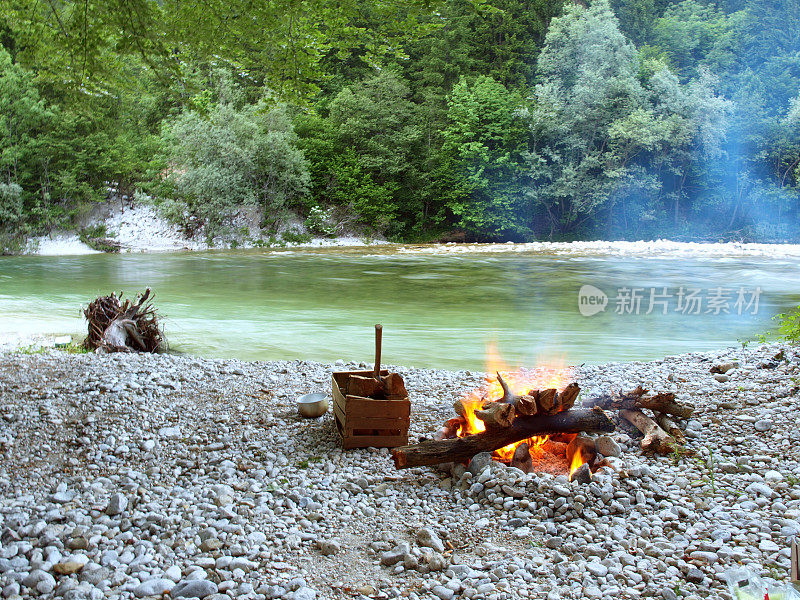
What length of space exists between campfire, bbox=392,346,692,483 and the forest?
2370 centimetres

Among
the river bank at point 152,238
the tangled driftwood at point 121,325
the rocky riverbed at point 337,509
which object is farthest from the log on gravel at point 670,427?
the river bank at point 152,238

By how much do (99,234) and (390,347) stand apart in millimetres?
23282

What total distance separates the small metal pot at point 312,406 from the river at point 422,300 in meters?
2.82

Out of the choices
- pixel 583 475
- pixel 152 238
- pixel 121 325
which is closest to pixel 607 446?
pixel 583 475

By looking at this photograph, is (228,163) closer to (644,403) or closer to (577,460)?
(644,403)

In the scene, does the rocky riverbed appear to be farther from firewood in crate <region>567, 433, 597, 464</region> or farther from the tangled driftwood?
the tangled driftwood

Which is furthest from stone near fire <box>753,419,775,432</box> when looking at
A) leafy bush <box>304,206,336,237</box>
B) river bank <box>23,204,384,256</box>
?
leafy bush <box>304,206,336,237</box>

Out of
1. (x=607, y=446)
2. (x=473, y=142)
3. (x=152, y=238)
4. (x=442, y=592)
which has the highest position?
(x=473, y=142)

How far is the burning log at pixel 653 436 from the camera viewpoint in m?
3.61

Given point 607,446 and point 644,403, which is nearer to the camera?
point 607,446

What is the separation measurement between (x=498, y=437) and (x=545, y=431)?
→ 0.34 metres

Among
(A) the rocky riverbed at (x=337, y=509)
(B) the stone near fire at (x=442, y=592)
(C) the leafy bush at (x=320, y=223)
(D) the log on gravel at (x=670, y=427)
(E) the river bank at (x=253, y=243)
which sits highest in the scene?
(C) the leafy bush at (x=320, y=223)

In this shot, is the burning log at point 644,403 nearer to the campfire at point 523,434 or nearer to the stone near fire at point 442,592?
the campfire at point 523,434

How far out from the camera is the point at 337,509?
3152 mm
